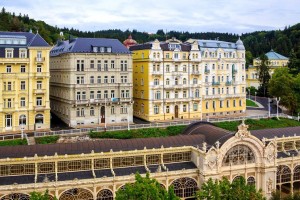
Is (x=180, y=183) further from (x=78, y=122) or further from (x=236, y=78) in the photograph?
(x=236, y=78)

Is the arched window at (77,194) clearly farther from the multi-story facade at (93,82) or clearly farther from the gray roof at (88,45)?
the gray roof at (88,45)

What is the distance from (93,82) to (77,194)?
3436cm

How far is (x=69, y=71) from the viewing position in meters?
65.6

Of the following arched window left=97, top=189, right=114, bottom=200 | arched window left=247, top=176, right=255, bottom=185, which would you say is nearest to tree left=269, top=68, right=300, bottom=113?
arched window left=247, top=176, right=255, bottom=185

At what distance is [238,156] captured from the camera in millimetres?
40344

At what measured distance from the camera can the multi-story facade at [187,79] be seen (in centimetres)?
7219

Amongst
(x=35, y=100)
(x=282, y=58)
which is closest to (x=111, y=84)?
(x=35, y=100)

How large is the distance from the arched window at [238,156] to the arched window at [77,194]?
14189 mm

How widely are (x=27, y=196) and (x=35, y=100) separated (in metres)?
30.1

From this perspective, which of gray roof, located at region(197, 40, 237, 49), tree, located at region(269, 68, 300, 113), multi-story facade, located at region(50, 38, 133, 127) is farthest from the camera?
tree, located at region(269, 68, 300, 113)

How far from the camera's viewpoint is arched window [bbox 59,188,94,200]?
34513 millimetres

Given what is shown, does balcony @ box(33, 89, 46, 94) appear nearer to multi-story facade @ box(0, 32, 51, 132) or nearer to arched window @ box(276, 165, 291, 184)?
multi-story facade @ box(0, 32, 51, 132)

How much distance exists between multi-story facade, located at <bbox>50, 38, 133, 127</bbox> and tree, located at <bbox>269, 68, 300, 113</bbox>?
120 ft

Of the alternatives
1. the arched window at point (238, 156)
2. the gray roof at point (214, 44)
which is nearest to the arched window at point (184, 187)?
the arched window at point (238, 156)
